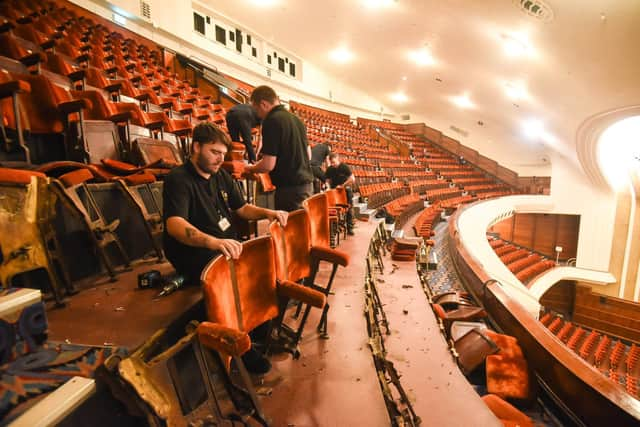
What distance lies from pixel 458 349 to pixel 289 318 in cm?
99

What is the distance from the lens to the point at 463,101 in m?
8.66

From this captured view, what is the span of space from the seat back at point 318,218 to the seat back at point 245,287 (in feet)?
1.49

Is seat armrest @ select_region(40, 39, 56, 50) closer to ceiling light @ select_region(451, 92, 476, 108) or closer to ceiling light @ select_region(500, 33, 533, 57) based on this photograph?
ceiling light @ select_region(500, 33, 533, 57)

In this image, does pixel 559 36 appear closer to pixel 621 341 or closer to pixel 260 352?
pixel 260 352

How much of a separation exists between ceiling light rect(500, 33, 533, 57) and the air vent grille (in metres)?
0.54

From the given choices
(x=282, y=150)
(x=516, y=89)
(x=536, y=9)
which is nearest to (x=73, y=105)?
(x=282, y=150)

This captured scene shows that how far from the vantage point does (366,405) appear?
2.70 feet

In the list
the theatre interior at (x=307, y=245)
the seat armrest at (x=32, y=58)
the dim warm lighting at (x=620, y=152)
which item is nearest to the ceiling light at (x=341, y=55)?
the theatre interior at (x=307, y=245)

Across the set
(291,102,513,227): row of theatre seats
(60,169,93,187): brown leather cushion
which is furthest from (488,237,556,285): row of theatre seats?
(60,169,93,187): brown leather cushion

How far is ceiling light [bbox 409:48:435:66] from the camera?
248 inches

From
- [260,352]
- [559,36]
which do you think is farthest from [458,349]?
[559,36]

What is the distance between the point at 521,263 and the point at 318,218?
6611 mm

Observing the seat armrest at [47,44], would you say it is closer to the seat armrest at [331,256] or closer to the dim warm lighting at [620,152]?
the seat armrest at [331,256]

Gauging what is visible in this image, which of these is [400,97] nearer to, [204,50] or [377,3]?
[377,3]
